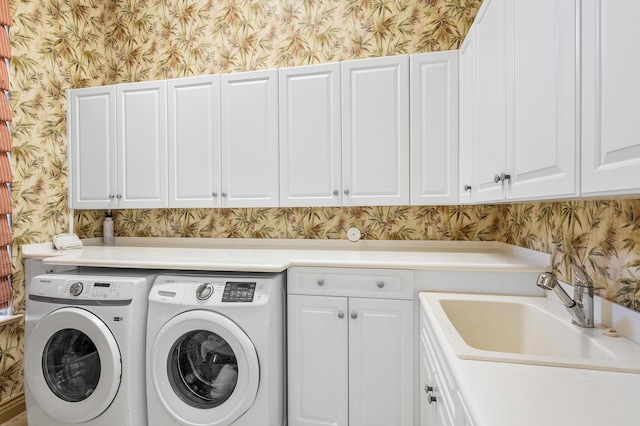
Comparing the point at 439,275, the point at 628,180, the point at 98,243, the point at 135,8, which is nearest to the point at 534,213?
the point at 439,275

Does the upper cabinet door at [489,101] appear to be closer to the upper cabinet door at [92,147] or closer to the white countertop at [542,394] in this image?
the white countertop at [542,394]

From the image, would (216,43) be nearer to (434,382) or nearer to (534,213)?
(534,213)

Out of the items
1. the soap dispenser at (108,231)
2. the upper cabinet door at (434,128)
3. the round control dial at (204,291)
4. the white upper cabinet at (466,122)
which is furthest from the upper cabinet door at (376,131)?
the soap dispenser at (108,231)

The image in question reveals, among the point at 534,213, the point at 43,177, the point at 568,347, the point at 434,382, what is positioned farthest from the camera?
the point at 43,177

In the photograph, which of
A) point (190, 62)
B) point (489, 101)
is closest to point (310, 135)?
point (489, 101)

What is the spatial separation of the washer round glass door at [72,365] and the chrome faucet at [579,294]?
1.94 metres

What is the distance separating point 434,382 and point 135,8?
3.33 metres

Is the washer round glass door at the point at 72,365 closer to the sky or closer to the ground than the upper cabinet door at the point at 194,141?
closer to the ground

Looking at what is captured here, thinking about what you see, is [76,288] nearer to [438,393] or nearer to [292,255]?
[292,255]

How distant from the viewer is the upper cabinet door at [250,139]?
6.91 feet

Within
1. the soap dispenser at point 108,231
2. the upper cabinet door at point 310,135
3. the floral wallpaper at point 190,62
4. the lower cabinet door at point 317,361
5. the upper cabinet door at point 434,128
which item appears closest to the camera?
the lower cabinet door at point 317,361

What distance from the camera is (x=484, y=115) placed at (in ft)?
4.90

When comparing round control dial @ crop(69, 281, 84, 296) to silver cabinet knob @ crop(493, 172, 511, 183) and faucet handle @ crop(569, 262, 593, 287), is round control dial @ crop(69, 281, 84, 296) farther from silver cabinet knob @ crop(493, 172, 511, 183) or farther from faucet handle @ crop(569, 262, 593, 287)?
faucet handle @ crop(569, 262, 593, 287)

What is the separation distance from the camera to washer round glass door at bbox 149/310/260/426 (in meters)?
1.58
